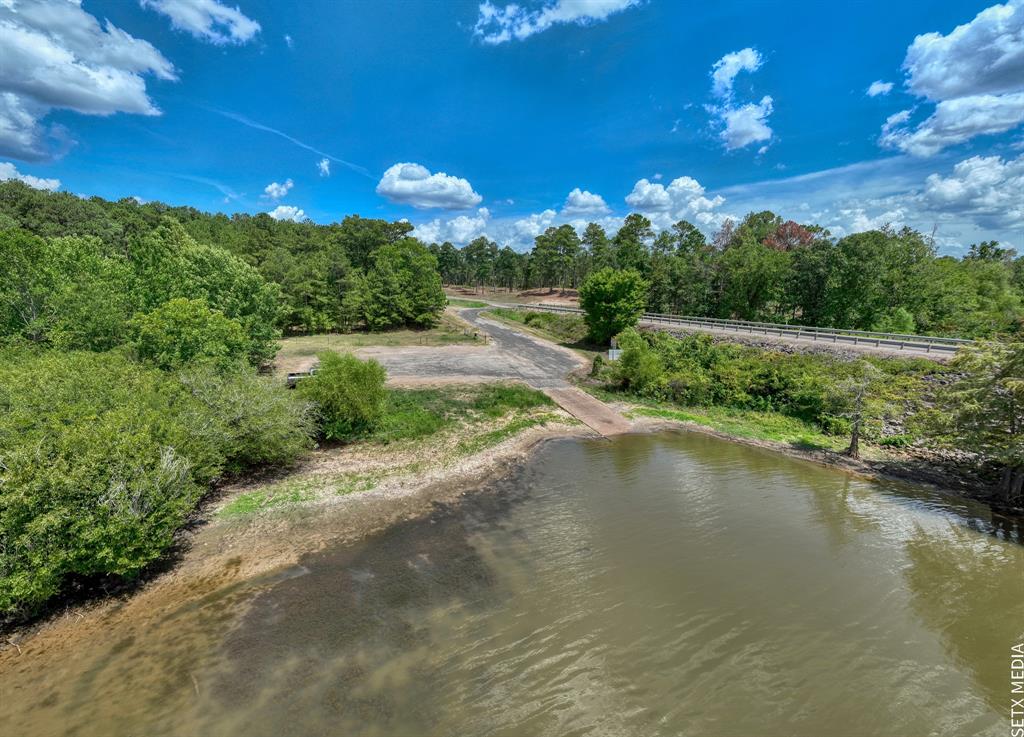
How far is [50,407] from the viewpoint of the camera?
34.9 ft

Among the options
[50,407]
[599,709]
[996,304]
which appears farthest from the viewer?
[996,304]

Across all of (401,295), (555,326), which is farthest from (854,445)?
(401,295)

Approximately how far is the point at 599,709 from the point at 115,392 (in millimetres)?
15082

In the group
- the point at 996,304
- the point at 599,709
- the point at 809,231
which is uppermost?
the point at 809,231

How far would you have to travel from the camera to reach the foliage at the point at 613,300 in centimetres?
3959

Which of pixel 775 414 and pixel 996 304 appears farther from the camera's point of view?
pixel 996 304

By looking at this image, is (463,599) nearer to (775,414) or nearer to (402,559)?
(402,559)

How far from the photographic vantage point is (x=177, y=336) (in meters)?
19.5

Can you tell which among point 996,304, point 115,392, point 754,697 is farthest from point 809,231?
point 115,392

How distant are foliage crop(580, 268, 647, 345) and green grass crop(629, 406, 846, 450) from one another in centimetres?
1640

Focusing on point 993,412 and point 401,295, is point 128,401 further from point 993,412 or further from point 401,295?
point 401,295

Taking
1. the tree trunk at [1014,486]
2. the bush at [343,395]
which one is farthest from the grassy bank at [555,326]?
the tree trunk at [1014,486]

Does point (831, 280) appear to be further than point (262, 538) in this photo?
Yes

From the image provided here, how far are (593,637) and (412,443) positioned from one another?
1215 cm
